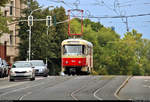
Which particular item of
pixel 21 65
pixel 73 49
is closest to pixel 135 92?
pixel 21 65

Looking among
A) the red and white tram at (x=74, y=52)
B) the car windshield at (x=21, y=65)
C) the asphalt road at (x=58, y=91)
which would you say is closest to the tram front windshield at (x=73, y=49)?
the red and white tram at (x=74, y=52)

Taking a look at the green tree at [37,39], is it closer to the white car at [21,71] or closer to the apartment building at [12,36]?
the apartment building at [12,36]

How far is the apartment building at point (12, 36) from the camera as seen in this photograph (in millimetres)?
70750

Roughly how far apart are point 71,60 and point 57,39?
3348 centimetres

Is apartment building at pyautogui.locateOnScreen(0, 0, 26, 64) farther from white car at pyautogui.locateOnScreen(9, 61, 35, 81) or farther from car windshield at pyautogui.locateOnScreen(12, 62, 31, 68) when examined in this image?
white car at pyautogui.locateOnScreen(9, 61, 35, 81)

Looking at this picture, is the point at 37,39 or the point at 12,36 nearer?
the point at 37,39

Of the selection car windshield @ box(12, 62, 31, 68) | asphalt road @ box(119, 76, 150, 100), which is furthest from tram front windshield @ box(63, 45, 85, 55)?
asphalt road @ box(119, 76, 150, 100)

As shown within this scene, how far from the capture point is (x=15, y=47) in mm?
75688

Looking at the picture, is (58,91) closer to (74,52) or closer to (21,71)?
(21,71)

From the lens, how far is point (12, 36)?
7494 cm

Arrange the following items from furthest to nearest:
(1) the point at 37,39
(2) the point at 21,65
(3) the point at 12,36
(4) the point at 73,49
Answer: (3) the point at 12,36, (1) the point at 37,39, (4) the point at 73,49, (2) the point at 21,65

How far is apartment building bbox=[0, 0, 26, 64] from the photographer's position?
7075cm

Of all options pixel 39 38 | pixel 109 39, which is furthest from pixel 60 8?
pixel 109 39

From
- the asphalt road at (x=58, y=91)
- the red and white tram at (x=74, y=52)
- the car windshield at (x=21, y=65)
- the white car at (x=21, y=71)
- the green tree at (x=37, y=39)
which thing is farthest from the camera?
the green tree at (x=37, y=39)
